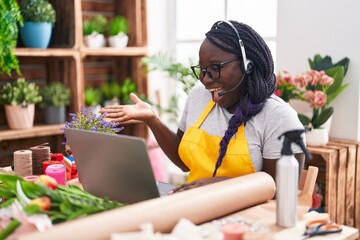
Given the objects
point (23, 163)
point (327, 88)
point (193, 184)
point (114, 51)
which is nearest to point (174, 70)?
point (114, 51)

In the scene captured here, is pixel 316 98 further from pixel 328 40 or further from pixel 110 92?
pixel 110 92

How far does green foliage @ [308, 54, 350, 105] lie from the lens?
2856mm

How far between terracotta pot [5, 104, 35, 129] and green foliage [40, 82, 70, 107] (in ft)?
0.61

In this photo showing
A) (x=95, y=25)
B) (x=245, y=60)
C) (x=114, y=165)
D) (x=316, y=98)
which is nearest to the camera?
(x=114, y=165)

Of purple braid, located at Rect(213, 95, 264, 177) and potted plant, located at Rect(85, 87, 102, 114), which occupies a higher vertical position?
purple braid, located at Rect(213, 95, 264, 177)

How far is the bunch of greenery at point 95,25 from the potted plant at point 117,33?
0.06 meters

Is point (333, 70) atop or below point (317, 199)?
atop

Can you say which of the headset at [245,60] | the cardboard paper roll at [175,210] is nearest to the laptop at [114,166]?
the cardboard paper roll at [175,210]

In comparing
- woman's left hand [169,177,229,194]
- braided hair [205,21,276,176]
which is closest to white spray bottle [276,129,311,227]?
woman's left hand [169,177,229,194]

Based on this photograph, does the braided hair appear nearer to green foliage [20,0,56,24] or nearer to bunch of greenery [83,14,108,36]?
green foliage [20,0,56,24]

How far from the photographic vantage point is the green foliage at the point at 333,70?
2856mm

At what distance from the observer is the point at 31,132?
3211 mm

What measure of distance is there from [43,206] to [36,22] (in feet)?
7.41

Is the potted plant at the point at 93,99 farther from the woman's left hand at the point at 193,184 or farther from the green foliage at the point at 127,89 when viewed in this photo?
the woman's left hand at the point at 193,184
